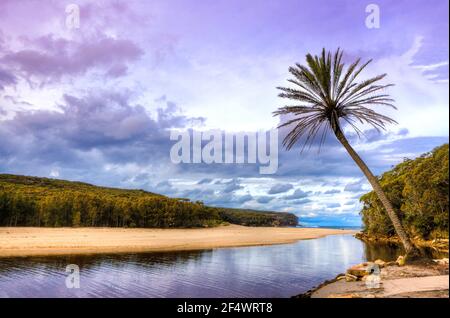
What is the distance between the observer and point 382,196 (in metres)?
18.8

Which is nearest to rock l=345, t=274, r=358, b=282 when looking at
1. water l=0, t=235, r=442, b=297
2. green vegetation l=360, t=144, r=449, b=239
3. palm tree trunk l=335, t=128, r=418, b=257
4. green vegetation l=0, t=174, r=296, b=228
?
water l=0, t=235, r=442, b=297

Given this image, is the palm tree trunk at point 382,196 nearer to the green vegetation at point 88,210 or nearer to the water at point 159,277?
the water at point 159,277

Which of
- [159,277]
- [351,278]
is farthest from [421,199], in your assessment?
[159,277]

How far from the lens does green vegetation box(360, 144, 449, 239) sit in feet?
67.0

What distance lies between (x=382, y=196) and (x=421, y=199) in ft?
27.9

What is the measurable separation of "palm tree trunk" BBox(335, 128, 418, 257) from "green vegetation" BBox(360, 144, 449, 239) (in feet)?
6.31

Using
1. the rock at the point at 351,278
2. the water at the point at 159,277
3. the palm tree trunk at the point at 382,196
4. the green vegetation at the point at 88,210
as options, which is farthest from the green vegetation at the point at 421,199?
the green vegetation at the point at 88,210

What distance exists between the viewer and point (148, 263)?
2688 cm

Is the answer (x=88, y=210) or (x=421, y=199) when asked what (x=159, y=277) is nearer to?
(x=421, y=199)

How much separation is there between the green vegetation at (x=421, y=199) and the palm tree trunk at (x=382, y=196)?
1.92 metres
